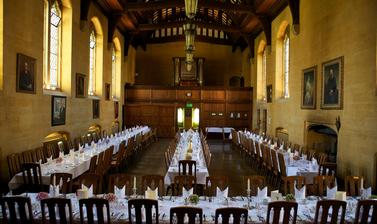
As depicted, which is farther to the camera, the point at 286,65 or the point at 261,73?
the point at 261,73

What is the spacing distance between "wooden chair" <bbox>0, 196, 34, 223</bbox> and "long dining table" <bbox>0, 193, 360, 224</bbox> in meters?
0.20

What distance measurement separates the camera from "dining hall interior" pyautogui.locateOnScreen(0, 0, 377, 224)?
16.2 ft

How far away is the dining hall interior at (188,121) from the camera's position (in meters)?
4.93

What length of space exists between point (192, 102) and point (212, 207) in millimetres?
18838

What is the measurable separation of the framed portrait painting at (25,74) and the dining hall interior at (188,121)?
0.05 meters

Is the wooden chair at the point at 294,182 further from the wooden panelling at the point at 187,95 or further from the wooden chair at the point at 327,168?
the wooden panelling at the point at 187,95

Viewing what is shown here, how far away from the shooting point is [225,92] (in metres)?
23.8

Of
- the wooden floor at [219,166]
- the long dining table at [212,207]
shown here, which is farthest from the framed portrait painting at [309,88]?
the long dining table at [212,207]

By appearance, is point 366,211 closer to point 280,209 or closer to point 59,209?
point 280,209

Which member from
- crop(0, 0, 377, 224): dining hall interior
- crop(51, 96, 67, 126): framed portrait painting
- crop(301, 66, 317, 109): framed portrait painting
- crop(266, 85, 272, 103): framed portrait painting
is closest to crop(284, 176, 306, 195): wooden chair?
crop(0, 0, 377, 224): dining hall interior

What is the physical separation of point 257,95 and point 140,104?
7.89 m

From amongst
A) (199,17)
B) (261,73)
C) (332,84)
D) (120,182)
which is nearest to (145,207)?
(120,182)

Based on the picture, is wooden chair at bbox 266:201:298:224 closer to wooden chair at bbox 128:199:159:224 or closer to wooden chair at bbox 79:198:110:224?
wooden chair at bbox 128:199:159:224

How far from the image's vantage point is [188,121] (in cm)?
2378
